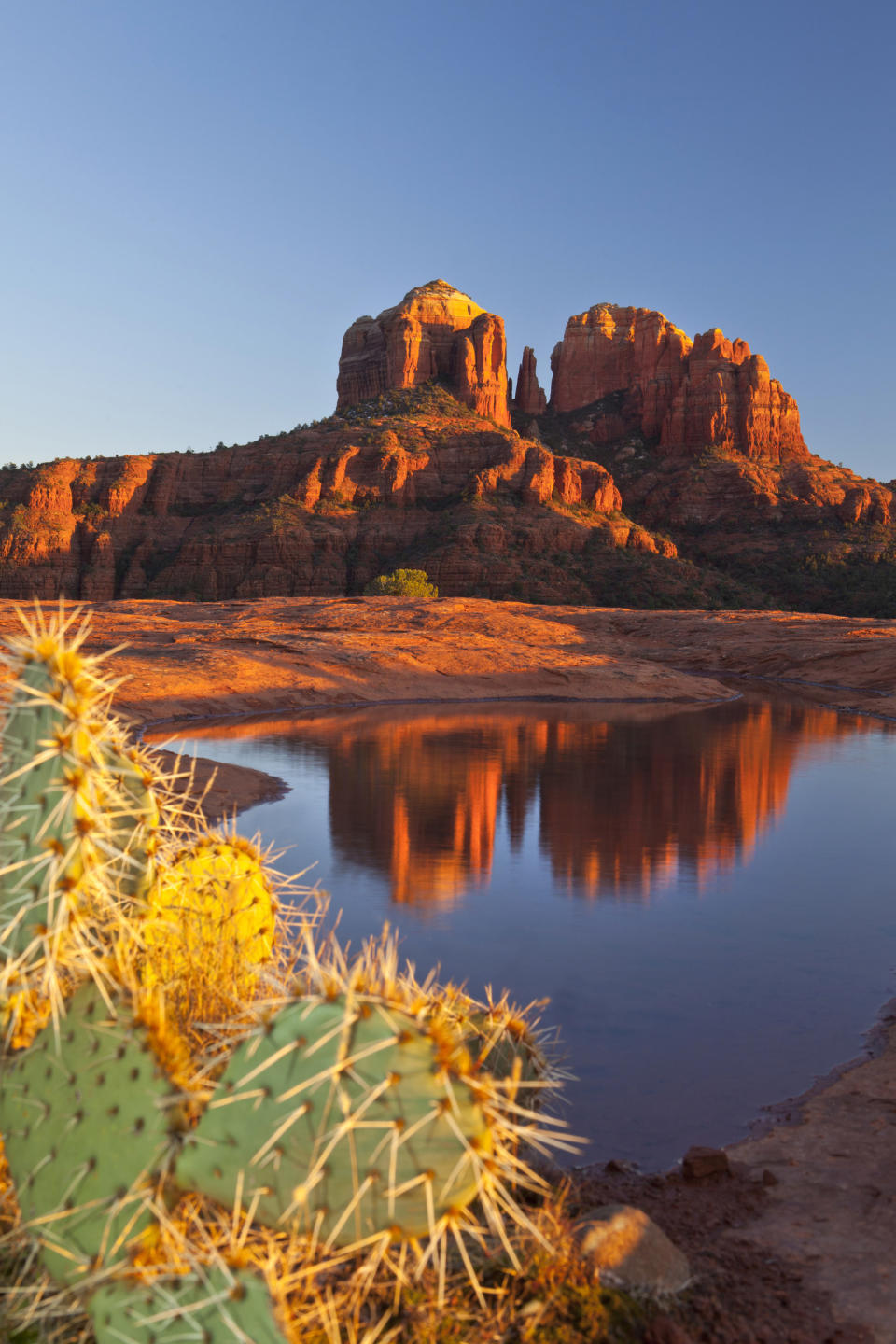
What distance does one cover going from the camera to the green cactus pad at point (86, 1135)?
268 centimetres

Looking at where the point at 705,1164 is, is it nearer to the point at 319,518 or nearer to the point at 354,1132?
the point at 354,1132

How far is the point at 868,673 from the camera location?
130ft

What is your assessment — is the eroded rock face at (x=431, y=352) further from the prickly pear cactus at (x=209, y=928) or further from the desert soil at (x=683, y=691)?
the prickly pear cactus at (x=209, y=928)

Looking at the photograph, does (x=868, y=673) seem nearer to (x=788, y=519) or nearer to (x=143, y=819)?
(x=143, y=819)

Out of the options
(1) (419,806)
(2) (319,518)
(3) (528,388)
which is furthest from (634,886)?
(3) (528,388)

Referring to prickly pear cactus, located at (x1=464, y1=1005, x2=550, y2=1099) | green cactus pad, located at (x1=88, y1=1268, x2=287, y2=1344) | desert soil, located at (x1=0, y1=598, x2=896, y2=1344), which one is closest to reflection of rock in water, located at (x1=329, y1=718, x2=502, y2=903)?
desert soil, located at (x1=0, y1=598, x2=896, y2=1344)

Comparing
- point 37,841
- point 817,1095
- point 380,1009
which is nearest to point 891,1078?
point 817,1095

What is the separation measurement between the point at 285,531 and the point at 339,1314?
76.8 metres

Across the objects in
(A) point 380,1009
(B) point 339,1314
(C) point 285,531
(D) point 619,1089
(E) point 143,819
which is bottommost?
(D) point 619,1089

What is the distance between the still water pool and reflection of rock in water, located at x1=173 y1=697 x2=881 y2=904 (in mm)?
71

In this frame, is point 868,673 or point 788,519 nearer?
point 868,673

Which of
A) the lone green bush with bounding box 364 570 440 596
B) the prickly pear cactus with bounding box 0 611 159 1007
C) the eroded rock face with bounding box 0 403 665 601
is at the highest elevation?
the eroded rock face with bounding box 0 403 665 601

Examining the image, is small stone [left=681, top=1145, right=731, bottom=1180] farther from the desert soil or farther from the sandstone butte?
the sandstone butte

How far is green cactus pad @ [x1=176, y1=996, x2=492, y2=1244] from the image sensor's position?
8.06 feet
